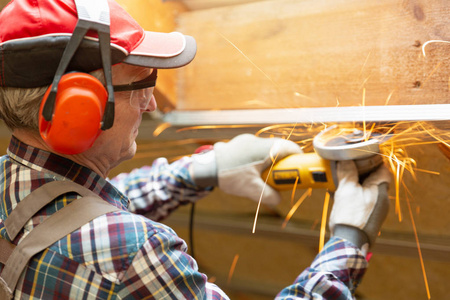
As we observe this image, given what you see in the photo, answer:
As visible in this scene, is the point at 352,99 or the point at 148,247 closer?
the point at 148,247

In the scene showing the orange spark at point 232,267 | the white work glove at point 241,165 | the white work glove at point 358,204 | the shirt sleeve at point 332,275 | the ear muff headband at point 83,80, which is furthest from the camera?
the orange spark at point 232,267

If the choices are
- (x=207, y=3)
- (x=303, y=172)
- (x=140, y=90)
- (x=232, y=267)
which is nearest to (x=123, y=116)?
(x=140, y=90)

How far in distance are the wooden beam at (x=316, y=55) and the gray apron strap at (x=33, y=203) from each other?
2.29 ft

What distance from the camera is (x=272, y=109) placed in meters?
1.40

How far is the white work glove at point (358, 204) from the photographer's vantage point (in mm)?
1178

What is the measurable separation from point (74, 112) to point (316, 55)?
2.48ft

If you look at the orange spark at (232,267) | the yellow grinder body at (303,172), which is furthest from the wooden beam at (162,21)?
the orange spark at (232,267)

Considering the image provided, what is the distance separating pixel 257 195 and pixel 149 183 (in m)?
0.38

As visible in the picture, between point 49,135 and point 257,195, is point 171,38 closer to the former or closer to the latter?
point 49,135

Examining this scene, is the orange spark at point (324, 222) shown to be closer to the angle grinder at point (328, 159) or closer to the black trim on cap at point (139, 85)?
the angle grinder at point (328, 159)

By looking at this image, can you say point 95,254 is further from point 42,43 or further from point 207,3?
point 207,3

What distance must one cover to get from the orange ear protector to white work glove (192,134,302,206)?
0.69 metres

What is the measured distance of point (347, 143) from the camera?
1188 millimetres

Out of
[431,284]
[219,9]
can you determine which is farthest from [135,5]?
[431,284]
